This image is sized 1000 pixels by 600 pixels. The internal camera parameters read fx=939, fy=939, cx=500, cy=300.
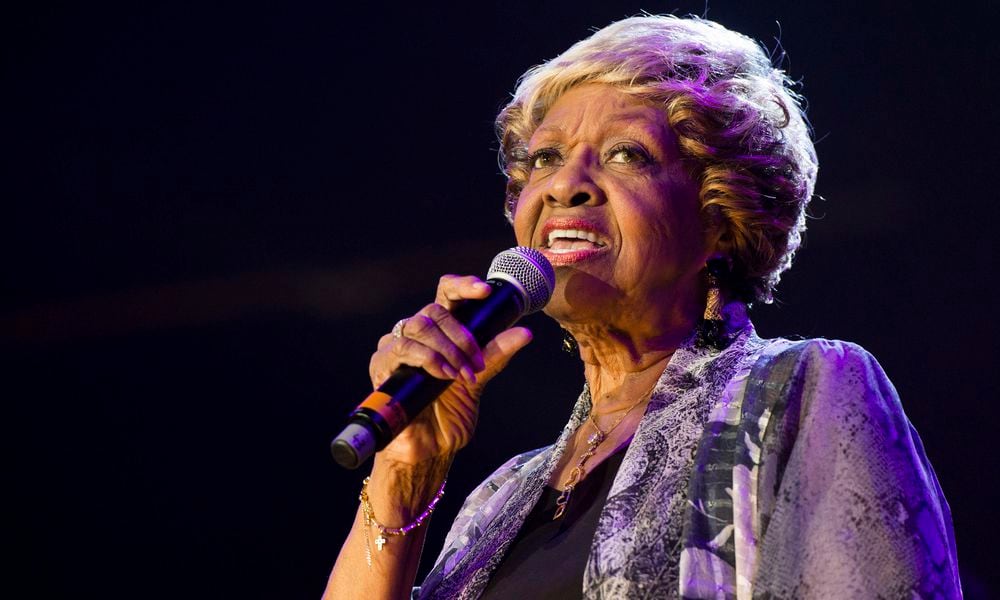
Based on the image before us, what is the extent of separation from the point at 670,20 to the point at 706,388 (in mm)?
763

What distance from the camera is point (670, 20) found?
1772 mm

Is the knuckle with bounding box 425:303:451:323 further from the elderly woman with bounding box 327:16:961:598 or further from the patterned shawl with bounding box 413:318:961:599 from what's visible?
the patterned shawl with bounding box 413:318:961:599

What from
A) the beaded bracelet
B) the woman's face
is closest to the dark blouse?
the beaded bracelet

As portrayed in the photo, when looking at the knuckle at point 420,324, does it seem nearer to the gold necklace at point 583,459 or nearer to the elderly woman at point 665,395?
the elderly woman at point 665,395

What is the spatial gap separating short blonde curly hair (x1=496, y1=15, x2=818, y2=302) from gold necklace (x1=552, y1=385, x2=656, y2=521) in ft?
1.02

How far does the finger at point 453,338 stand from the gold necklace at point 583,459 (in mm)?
447

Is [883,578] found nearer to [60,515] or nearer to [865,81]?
[865,81]

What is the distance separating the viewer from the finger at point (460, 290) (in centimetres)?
118

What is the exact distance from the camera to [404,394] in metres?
1.06

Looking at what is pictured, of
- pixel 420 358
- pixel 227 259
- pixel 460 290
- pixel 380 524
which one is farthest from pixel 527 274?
pixel 227 259

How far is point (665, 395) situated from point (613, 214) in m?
0.31

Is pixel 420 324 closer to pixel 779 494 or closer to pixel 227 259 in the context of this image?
pixel 779 494

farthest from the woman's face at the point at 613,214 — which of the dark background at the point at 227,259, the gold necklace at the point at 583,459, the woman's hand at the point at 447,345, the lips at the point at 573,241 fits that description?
the dark background at the point at 227,259

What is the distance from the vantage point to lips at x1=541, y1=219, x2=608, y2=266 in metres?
1.52
